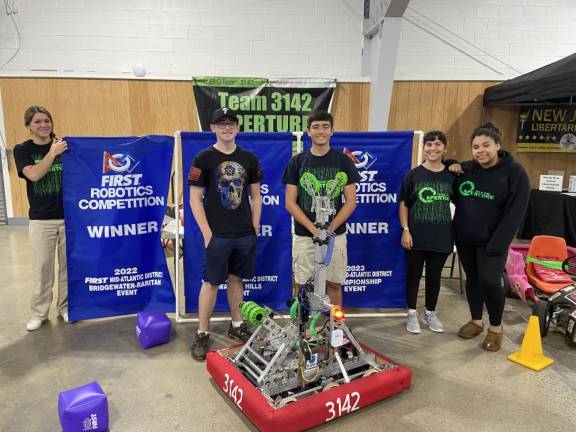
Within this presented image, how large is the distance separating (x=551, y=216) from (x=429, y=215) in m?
3.79

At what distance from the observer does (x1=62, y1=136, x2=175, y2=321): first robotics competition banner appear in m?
3.27

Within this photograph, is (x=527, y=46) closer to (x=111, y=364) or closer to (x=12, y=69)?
(x=111, y=364)

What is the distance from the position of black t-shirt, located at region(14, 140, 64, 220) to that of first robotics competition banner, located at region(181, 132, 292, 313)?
0.96 metres

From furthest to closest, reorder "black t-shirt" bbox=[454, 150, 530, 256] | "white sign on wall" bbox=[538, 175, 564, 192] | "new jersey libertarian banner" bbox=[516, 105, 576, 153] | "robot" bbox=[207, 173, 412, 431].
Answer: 1. "new jersey libertarian banner" bbox=[516, 105, 576, 153]
2. "white sign on wall" bbox=[538, 175, 564, 192]
3. "black t-shirt" bbox=[454, 150, 530, 256]
4. "robot" bbox=[207, 173, 412, 431]

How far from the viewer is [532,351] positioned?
2914mm

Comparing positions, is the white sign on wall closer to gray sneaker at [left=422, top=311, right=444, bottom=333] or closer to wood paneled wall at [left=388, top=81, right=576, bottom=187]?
wood paneled wall at [left=388, top=81, right=576, bottom=187]

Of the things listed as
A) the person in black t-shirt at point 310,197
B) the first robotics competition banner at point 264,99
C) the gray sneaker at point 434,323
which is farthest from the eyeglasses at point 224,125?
the first robotics competition banner at point 264,99

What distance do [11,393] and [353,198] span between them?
2.49m

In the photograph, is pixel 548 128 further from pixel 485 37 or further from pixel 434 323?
pixel 434 323

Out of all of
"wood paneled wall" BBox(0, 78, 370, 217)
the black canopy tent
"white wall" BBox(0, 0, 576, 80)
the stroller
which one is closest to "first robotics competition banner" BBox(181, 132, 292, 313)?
the stroller

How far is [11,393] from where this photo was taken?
2555 mm

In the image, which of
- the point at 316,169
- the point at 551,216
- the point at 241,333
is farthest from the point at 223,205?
the point at 551,216

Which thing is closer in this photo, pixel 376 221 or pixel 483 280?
pixel 483 280

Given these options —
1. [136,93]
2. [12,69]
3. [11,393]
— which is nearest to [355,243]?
[11,393]
